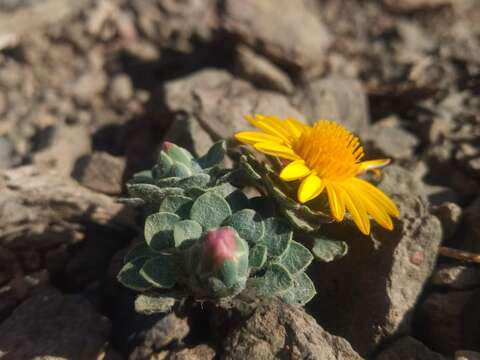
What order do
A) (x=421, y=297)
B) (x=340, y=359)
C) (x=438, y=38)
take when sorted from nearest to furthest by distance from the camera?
(x=340, y=359), (x=421, y=297), (x=438, y=38)

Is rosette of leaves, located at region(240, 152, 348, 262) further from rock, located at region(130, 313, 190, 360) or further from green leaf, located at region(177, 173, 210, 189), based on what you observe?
rock, located at region(130, 313, 190, 360)

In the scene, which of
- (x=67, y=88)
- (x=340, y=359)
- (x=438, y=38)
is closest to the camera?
(x=340, y=359)

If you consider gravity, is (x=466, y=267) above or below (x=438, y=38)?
below

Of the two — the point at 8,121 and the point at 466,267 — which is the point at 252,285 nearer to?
the point at 466,267

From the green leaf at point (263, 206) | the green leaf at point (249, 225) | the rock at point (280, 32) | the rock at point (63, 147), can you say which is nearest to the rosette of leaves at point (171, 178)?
the green leaf at point (263, 206)

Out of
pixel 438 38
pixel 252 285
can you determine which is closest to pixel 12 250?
pixel 252 285

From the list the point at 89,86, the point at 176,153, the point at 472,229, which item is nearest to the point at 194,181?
the point at 176,153
